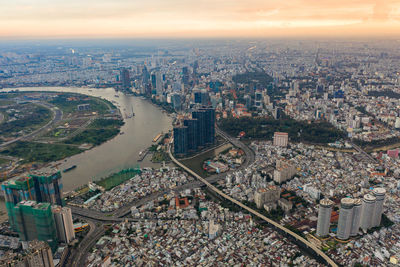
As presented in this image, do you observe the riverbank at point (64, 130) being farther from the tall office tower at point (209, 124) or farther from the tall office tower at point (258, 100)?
the tall office tower at point (258, 100)

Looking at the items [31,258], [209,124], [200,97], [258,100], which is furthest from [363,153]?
[31,258]

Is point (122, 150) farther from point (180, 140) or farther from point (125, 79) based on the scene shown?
point (125, 79)

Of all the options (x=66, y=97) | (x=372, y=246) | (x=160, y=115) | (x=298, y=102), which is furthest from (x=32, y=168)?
(x=298, y=102)

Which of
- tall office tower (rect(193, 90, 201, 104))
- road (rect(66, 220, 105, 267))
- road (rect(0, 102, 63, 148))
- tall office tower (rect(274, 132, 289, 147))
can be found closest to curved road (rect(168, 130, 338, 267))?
road (rect(66, 220, 105, 267))

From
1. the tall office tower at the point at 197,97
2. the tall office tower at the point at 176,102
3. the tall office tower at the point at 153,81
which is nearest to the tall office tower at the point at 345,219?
the tall office tower at the point at 197,97

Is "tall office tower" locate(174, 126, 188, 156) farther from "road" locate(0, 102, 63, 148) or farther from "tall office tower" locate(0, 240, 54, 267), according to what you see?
"road" locate(0, 102, 63, 148)

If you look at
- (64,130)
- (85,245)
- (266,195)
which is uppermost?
(266,195)

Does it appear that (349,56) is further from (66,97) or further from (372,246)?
(372,246)
